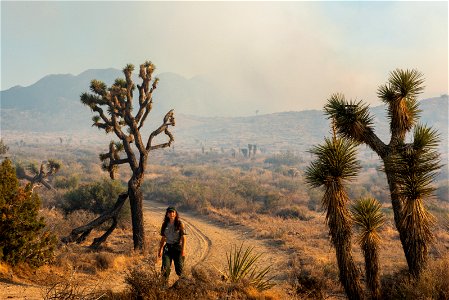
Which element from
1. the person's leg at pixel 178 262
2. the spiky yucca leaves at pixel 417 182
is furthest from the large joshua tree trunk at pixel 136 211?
the spiky yucca leaves at pixel 417 182

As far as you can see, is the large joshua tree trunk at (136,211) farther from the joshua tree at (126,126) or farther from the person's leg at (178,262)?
the person's leg at (178,262)

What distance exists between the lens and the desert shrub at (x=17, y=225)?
28.8ft

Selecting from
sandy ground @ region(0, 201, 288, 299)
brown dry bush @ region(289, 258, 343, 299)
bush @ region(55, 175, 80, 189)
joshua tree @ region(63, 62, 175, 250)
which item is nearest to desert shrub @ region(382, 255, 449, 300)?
brown dry bush @ region(289, 258, 343, 299)

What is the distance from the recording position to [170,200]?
94.0 ft

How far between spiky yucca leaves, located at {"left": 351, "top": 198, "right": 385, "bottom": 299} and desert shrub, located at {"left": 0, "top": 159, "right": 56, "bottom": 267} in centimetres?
783

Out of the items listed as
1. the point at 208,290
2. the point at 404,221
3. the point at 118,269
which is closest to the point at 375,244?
the point at 404,221

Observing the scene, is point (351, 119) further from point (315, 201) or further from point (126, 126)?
point (315, 201)

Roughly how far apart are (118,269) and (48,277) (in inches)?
106

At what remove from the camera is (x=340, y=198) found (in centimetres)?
762

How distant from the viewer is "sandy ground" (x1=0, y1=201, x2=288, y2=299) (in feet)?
27.0

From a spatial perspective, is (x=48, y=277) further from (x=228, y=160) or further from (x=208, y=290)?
(x=228, y=160)

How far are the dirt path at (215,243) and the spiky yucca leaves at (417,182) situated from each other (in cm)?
509

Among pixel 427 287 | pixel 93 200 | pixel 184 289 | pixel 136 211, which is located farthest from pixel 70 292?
pixel 93 200

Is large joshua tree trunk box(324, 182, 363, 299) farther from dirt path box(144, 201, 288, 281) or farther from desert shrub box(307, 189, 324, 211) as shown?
desert shrub box(307, 189, 324, 211)
